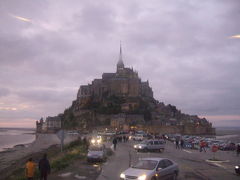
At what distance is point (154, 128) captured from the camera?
10656 cm

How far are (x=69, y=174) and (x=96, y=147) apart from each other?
686 centimetres

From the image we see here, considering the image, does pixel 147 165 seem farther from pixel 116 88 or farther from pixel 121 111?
pixel 116 88

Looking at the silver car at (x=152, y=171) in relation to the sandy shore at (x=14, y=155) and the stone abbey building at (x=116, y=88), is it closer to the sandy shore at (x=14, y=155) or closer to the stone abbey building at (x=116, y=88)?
the sandy shore at (x=14, y=155)

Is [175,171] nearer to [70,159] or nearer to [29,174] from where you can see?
[29,174]

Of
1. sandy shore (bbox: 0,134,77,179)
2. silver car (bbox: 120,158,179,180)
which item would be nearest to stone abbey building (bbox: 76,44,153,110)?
sandy shore (bbox: 0,134,77,179)

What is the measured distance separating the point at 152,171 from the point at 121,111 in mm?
108707

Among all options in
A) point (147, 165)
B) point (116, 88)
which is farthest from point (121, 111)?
point (147, 165)

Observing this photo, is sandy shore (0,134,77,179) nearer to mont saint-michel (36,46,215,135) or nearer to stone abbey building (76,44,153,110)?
mont saint-michel (36,46,215,135)

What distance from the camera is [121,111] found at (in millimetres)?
120000

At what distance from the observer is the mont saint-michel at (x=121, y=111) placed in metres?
110

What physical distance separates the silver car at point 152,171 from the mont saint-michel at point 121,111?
91.7 metres

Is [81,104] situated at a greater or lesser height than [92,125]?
greater

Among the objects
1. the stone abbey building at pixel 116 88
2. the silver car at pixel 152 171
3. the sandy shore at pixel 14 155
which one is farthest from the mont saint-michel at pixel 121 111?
the silver car at pixel 152 171

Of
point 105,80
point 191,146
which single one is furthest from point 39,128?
point 191,146
